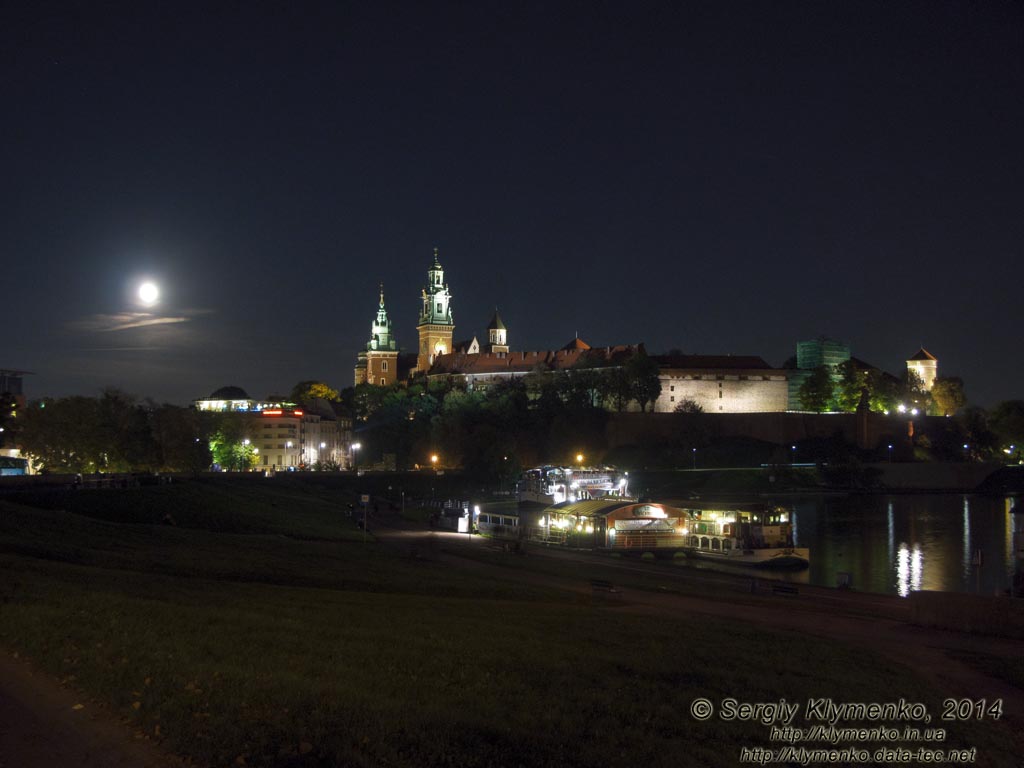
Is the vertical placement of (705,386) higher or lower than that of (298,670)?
higher

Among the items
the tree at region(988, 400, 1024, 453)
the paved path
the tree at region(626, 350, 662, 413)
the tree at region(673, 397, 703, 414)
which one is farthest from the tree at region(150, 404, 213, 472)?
the tree at region(988, 400, 1024, 453)

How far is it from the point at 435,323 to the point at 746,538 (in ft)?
492

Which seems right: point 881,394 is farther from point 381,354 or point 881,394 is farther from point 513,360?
point 381,354

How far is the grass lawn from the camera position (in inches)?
384

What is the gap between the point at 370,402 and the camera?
16662 centimetres

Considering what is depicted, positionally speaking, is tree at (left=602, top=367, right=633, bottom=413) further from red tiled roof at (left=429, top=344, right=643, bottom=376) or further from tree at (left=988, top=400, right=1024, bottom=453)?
tree at (left=988, top=400, right=1024, bottom=453)

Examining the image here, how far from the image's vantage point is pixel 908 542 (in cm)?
6038

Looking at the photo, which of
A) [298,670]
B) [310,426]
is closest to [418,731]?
[298,670]

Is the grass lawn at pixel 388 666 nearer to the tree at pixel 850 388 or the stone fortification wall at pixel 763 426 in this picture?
the stone fortification wall at pixel 763 426

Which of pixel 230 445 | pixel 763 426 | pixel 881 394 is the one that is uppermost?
pixel 881 394

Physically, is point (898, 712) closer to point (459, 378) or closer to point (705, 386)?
point (705, 386)

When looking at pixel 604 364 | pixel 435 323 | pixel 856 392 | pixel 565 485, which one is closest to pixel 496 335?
pixel 435 323

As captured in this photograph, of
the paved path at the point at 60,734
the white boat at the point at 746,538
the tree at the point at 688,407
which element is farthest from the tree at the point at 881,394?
the paved path at the point at 60,734

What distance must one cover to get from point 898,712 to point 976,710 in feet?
5.26
